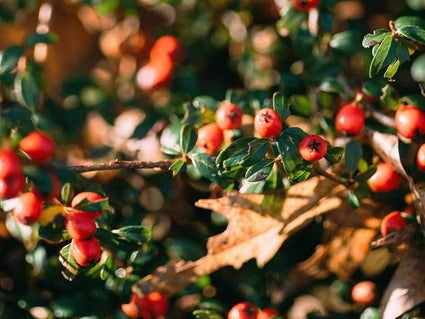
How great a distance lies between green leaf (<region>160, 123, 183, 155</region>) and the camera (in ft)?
7.00

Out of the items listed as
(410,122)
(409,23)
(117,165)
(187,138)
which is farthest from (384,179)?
(117,165)

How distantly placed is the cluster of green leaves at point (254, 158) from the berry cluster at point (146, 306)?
76 cm

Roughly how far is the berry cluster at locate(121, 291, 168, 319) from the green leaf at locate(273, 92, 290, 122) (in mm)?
1193

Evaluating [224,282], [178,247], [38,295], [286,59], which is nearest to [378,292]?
[224,282]

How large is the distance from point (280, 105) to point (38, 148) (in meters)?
1.07

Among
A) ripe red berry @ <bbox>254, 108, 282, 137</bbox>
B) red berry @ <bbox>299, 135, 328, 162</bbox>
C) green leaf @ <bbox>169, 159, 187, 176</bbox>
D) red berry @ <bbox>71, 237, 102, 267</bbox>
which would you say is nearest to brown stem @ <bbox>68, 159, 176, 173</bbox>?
green leaf @ <bbox>169, 159, 187, 176</bbox>

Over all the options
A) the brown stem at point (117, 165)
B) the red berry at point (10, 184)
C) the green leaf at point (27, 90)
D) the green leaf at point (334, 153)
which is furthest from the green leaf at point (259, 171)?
the green leaf at point (27, 90)

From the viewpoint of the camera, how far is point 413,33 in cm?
179

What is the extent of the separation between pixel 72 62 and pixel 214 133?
2.77 metres

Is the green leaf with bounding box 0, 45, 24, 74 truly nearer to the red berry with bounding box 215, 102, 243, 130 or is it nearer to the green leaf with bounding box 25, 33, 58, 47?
the green leaf with bounding box 25, 33, 58, 47

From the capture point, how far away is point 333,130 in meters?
2.30

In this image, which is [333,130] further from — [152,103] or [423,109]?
[152,103]

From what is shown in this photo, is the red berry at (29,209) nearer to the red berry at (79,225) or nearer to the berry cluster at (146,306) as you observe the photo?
the red berry at (79,225)

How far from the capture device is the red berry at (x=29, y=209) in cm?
153
